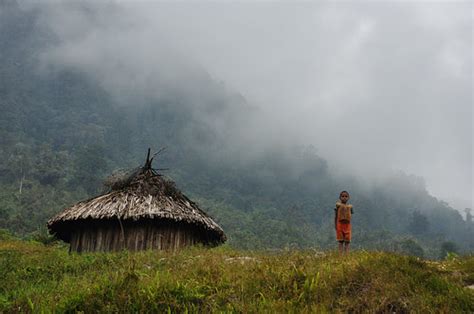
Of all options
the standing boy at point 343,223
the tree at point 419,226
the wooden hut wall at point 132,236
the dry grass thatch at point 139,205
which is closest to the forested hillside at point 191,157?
the tree at point 419,226

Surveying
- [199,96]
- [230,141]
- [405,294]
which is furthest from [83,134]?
[405,294]

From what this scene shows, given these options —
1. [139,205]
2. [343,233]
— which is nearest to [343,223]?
[343,233]

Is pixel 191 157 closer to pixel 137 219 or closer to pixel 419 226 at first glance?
pixel 419 226

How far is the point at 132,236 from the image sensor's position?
544 inches

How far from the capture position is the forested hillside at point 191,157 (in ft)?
251

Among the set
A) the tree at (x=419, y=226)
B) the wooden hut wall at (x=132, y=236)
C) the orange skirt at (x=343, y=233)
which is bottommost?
the tree at (x=419, y=226)

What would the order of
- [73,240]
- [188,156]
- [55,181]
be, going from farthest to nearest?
[188,156], [55,181], [73,240]

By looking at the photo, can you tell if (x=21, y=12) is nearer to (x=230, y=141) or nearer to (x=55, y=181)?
(x=230, y=141)

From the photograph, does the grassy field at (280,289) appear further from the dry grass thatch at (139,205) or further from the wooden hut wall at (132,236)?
the wooden hut wall at (132,236)

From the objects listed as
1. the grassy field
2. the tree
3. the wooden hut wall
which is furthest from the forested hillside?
the grassy field

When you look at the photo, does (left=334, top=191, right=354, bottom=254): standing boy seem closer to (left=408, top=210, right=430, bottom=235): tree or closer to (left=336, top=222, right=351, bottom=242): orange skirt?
(left=336, top=222, right=351, bottom=242): orange skirt

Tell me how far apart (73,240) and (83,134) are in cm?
10446

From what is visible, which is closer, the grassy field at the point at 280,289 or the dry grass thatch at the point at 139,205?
the grassy field at the point at 280,289

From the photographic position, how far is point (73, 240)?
15109 mm
